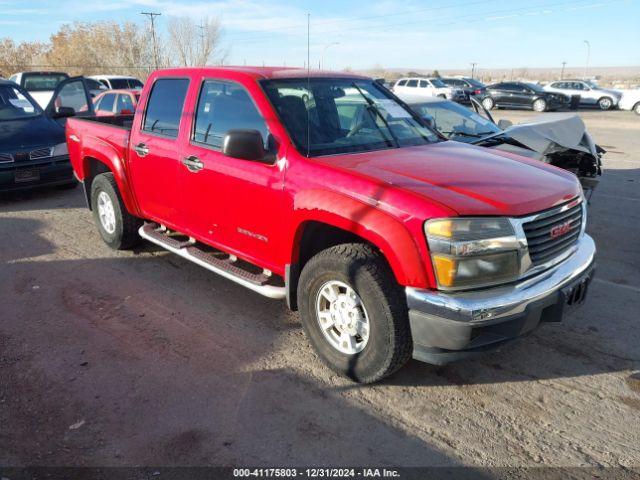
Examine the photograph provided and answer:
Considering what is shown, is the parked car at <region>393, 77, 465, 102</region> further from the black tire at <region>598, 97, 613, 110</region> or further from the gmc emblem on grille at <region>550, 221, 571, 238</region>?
the gmc emblem on grille at <region>550, 221, 571, 238</region>

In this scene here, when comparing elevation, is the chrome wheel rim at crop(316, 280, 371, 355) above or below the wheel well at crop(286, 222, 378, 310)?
below

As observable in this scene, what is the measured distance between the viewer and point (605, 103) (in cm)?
2934

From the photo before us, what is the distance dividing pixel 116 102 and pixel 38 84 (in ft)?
21.4

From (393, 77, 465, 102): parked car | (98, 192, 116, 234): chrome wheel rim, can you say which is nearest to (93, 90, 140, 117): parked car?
(98, 192, 116, 234): chrome wheel rim

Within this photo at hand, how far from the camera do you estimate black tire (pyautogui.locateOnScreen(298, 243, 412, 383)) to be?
3.10 m

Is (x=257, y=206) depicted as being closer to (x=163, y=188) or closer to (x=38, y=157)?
(x=163, y=188)

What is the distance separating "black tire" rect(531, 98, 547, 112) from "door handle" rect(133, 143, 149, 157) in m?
27.7

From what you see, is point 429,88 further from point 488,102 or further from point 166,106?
point 166,106

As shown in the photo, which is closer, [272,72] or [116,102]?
[272,72]

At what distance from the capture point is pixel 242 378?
3527 millimetres

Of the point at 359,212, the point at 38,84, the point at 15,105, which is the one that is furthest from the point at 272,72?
the point at 38,84

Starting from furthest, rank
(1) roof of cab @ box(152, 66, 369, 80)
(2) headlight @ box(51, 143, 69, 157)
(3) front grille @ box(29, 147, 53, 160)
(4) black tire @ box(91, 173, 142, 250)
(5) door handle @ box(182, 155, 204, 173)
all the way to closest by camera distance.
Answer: (2) headlight @ box(51, 143, 69, 157), (3) front grille @ box(29, 147, 53, 160), (4) black tire @ box(91, 173, 142, 250), (5) door handle @ box(182, 155, 204, 173), (1) roof of cab @ box(152, 66, 369, 80)

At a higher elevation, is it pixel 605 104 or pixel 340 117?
pixel 340 117

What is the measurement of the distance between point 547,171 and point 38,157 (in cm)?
A: 751
